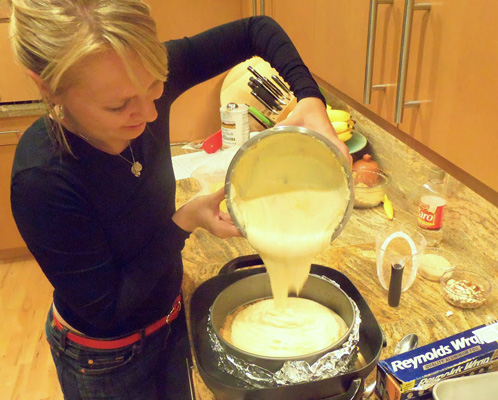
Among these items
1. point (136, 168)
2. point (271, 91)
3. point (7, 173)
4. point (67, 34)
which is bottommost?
point (7, 173)

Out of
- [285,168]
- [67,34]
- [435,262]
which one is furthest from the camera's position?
[435,262]

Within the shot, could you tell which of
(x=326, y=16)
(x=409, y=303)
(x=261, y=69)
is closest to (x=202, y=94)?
(x=261, y=69)

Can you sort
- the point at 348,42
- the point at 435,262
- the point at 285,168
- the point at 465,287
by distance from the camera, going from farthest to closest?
the point at 348,42
the point at 435,262
the point at 465,287
the point at 285,168

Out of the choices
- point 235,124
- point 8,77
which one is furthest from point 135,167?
point 8,77

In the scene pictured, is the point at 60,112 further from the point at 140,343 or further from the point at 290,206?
the point at 140,343

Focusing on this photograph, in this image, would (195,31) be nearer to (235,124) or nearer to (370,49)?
(235,124)

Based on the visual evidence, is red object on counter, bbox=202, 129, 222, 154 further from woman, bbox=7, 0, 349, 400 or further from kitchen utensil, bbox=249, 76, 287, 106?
woman, bbox=7, 0, 349, 400

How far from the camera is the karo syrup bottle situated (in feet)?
3.73

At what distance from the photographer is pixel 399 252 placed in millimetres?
1108

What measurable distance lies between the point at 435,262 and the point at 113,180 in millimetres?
743

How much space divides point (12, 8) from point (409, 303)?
905 mm

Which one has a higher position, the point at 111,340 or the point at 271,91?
the point at 271,91

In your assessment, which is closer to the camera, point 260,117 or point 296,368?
point 296,368

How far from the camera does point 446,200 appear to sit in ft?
3.76
